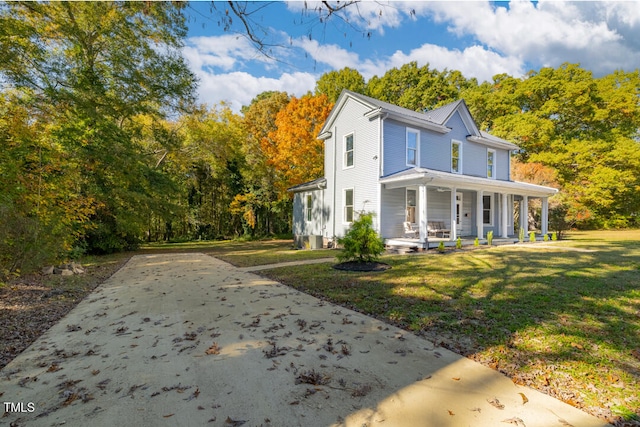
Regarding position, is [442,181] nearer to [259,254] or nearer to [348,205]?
[348,205]

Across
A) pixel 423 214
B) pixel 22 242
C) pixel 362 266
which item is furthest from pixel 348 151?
pixel 22 242

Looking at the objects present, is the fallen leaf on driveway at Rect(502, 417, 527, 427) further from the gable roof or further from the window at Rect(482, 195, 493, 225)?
the window at Rect(482, 195, 493, 225)

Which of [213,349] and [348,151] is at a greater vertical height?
[348,151]

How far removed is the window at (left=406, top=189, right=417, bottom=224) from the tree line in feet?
25.7

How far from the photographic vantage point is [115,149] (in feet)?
44.4

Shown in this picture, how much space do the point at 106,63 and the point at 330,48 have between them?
1674cm

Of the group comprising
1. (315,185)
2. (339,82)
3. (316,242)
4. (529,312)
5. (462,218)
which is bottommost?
(529,312)

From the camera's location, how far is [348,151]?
15.1 metres

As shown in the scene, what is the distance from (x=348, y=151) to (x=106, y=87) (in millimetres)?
12530

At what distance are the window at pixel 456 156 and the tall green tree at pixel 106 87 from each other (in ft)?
45.7

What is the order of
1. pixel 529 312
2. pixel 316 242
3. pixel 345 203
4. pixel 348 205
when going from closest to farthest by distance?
pixel 529 312 → pixel 348 205 → pixel 345 203 → pixel 316 242

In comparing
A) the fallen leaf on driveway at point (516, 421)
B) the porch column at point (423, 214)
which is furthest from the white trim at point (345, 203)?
the fallen leaf on driveway at point (516, 421)

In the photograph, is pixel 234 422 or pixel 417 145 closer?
pixel 234 422

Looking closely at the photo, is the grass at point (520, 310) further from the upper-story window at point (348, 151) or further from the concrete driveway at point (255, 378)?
the upper-story window at point (348, 151)
